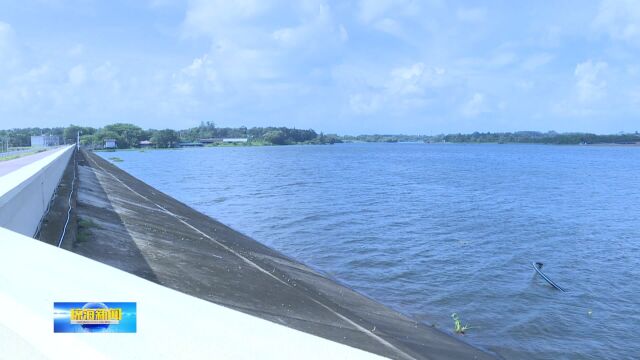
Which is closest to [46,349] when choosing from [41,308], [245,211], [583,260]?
[41,308]

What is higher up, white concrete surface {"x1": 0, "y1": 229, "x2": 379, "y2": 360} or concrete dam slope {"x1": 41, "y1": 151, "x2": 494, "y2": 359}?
white concrete surface {"x1": 0, "y1": 229, "x2": 379, "y2": 360}

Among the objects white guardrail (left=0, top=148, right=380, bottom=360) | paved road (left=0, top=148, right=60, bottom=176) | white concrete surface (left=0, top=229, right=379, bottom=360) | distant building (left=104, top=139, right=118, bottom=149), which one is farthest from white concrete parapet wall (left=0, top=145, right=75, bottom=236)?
distant building (left=104, top=139, right=118, bottom=149)

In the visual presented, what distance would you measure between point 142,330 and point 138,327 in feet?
0.10

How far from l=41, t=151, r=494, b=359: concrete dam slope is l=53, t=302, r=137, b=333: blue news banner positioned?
5.93 meters

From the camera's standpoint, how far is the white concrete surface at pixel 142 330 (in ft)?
6.60

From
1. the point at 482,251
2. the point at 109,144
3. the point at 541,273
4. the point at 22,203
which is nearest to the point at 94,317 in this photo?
the point at 22,203

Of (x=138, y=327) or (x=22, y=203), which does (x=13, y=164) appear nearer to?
(x=22, y=203)

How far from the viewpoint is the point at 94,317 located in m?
2.22

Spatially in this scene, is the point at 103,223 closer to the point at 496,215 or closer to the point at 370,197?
the point at 496,215

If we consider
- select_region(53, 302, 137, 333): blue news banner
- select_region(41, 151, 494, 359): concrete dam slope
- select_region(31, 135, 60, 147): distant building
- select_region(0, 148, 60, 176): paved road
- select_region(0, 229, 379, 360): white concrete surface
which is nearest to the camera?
select_region(0, 229, 379, 360): white concrete surface

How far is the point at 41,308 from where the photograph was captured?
7.51ft

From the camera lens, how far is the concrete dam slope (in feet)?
29.2

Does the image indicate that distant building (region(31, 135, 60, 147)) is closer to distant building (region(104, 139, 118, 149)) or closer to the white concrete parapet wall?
distant building (region(104, 139, 118, 149))

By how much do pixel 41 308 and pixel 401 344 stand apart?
309 inches
